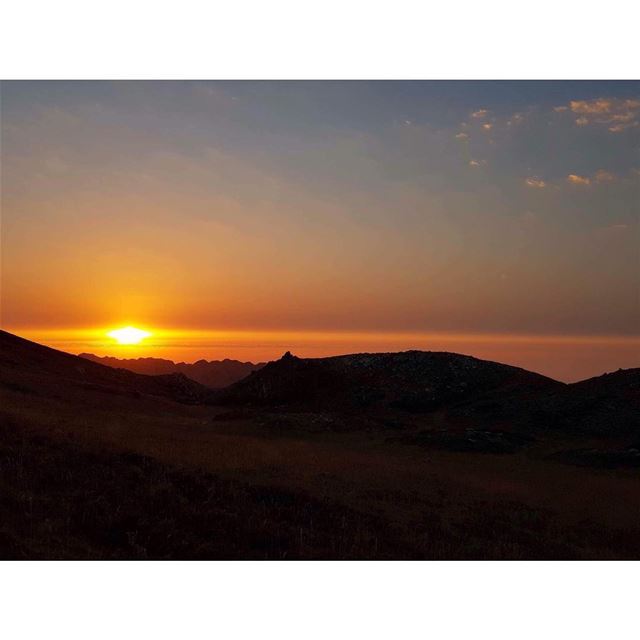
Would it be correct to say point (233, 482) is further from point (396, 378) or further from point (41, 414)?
point (396, 378)

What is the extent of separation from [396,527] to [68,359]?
5334cm

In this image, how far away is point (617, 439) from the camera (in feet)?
118

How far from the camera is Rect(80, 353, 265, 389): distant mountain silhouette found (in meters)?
155

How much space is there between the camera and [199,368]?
564 feet

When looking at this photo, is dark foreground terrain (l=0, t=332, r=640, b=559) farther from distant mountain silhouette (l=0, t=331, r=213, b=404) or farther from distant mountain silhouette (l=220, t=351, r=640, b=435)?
distant mountain silhouette (l=0, t=331, r=213, b=404)

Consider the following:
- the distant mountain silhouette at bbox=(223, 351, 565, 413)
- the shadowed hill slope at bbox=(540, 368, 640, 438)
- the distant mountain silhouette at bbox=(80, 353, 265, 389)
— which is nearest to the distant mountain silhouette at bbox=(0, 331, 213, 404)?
the distant mountain silhouette at bbox=(223, 351, 565, 413)

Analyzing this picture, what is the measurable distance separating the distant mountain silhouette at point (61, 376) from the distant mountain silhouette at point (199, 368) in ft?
262

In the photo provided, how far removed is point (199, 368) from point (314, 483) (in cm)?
15615

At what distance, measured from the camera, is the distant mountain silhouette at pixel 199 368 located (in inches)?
6088

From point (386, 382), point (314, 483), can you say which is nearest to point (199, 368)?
point (386, 382)

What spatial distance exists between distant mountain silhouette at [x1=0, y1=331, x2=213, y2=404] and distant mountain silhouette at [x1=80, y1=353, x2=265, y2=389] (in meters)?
79.7

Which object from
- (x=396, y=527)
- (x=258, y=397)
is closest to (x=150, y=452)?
(x=396, y=527)

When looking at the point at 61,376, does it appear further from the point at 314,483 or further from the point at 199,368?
the point at 199,368

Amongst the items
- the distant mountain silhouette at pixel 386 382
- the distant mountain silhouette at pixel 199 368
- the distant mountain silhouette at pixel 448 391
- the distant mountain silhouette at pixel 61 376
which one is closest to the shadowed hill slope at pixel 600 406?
the distant mountain silhouette at pixel 448 391
